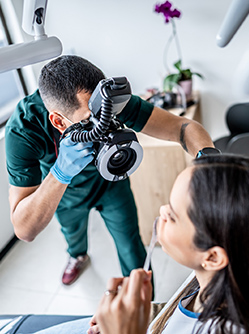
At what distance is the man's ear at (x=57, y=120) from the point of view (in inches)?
46.8

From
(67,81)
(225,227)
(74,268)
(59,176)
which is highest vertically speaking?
(67,81)

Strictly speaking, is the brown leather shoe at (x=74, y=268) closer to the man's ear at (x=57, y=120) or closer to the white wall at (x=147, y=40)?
the man's ear at (x=57, y=120)

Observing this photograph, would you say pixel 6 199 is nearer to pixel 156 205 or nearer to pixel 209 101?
pixel 156 205

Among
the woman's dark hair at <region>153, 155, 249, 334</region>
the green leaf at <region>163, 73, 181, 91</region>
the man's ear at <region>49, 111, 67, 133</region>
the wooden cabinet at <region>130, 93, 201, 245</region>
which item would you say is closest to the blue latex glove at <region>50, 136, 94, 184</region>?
the man's ear at <region>49, 111, 67, 133</region>

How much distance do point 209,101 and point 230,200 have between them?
2162mm

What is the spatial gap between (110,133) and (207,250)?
0.39m

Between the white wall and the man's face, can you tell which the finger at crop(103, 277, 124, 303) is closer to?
the man's face

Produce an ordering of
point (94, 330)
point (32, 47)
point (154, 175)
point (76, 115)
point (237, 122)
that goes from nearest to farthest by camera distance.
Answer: point (32, 47) → point (94, 330) → point (76, 115) → point (154, 175) → point (237, 122)

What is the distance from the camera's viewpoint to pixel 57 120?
1203 mm

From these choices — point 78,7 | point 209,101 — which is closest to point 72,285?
point 209,101

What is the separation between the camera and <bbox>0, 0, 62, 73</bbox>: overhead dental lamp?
0.85m

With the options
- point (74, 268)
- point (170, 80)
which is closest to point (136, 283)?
point (74, 268)

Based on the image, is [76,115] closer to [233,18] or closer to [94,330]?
[233,18]

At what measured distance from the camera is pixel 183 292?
998 mm
